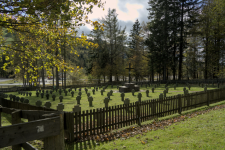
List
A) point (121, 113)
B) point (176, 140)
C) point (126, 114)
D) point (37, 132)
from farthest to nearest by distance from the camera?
point (126, 114), point (121, 113), point (176, 140), point (37, 132)

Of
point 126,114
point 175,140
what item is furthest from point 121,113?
point 175,140

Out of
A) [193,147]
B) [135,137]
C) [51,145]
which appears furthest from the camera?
[135,137]

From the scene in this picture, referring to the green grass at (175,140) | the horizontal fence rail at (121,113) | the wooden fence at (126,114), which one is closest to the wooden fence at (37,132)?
the horizontal fence rail at (121,113)

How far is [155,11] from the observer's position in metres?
38.9

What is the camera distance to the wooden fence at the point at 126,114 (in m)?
5.96

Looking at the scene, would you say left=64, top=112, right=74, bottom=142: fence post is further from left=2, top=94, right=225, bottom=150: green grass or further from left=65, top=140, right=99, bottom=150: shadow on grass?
left=2, top=94, right=225, bottom=150: green grass

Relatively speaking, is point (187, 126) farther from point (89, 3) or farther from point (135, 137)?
point (89, 3)

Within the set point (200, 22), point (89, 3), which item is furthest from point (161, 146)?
point (200, 22)

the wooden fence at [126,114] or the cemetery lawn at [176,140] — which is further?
the wooden fence at [126,114]

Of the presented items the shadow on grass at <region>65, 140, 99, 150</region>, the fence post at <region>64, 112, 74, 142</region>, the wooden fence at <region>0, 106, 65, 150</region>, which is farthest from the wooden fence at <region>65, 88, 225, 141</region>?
the wooden fence at <region>0, 106, 65, 150</region>

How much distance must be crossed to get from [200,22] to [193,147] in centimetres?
3808

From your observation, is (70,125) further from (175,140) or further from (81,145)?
(175,140)

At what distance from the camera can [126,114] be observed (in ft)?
24.7

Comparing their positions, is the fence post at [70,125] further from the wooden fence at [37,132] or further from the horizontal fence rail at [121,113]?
the wooden fence at [37,132]
